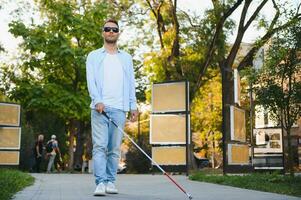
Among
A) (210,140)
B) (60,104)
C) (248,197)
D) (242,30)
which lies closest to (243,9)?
(242,30)

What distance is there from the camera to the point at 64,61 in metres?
24.1

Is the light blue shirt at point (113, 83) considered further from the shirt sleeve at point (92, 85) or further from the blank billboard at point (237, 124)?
the blank billboard at point (237, 124)

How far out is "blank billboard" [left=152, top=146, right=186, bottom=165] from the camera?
1568cm

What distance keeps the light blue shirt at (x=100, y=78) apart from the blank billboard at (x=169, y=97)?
877 centimetres

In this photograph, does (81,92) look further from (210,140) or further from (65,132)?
(210,140)

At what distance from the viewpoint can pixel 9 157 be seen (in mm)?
17891

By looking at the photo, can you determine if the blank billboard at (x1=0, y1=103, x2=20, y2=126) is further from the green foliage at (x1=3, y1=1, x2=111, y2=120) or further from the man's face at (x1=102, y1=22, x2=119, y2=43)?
the man's face at (x1=102, y1=22, x2=119, y2=43)

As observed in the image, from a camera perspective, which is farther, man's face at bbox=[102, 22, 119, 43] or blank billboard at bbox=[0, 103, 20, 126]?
blank billboard at bbox=[0, 103, 20, 126]

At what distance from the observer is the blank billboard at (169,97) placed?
1636cm

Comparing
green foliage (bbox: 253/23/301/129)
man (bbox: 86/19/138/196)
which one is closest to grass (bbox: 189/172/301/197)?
green foliage (bbox: 253/23/301/129)

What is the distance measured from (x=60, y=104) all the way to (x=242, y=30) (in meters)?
9.06

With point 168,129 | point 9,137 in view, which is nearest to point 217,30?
point 168,129

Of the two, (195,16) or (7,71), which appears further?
(7,71)

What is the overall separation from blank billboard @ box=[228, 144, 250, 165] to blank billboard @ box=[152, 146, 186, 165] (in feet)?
5.32
